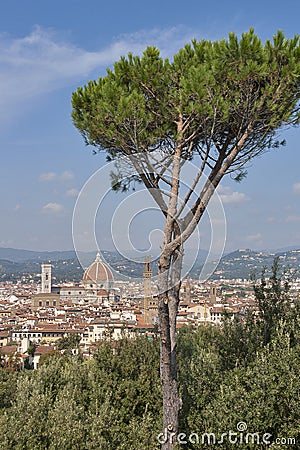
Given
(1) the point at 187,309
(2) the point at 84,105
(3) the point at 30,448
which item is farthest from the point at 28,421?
(1) the point at 187,309

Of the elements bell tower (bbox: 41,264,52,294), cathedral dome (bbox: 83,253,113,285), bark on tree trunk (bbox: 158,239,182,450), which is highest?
cathedral dome (bbox: 83,253,113,285)

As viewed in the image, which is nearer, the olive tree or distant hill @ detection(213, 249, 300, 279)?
the olive tree

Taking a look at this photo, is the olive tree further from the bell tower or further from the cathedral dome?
the bell tower

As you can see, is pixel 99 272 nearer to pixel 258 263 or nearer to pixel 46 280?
pixel 258 263

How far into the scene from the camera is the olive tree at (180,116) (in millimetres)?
4863

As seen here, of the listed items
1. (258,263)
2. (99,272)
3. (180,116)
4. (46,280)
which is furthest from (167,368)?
(46,280)

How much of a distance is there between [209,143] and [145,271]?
1.72 metres

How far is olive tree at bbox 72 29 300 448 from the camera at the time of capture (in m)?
4.86

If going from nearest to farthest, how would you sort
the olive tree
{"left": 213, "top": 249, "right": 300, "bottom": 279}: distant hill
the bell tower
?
the olive tree < {"left": 213, "top": 249, "right": 300, "bottom": 279}: distant hill < the bell tower

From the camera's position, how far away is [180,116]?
17.1ft

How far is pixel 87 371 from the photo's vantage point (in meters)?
7.35

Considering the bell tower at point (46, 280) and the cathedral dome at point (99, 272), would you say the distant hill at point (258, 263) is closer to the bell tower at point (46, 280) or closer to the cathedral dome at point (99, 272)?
the cathedral dome at point (99, 272)

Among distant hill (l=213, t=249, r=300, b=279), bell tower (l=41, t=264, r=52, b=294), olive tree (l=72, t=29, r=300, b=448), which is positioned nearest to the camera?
olive tree (l=72, t=29, r=300, b=448)

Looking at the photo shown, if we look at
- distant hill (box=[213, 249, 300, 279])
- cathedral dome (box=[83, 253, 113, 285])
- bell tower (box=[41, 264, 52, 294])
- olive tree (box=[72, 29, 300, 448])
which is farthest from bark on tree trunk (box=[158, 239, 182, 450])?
bell tower (box=[41, 264, 52, 294])
